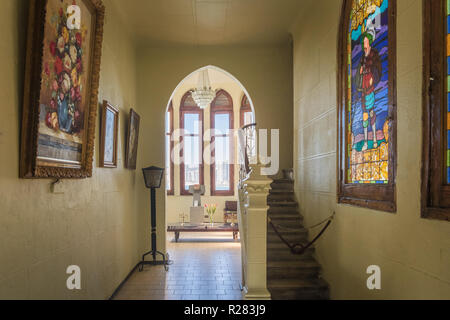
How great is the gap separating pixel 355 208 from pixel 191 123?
9392mm

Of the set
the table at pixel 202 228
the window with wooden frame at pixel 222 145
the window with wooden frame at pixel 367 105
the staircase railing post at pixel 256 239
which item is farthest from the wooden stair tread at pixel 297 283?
the window with wooden frame at pixel 222 145

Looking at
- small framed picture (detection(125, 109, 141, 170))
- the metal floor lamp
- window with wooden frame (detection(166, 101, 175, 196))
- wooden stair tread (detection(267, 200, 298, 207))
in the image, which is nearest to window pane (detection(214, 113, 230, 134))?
Result: window with wooden frame (detection(166, 101, 175, 196))

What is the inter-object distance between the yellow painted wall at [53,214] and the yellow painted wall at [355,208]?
293 cm

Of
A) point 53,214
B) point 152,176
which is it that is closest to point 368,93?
point 53,214

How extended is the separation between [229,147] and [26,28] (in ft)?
33.0

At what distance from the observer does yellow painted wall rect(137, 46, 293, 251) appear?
7.35m

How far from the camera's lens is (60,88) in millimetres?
2910

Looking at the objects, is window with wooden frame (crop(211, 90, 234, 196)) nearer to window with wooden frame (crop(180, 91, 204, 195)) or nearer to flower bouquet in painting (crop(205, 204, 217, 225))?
window with wooden frame (crop(180, 91, 204, 195))

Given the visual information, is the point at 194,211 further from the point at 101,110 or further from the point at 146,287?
the point at 101,110

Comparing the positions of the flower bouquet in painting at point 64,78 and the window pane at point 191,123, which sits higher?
the window pane at point 191,123

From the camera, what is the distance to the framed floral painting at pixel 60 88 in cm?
248

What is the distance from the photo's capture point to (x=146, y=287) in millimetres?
5508

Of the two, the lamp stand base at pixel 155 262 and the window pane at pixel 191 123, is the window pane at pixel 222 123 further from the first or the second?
the lamp stand base at pixel 155 262
